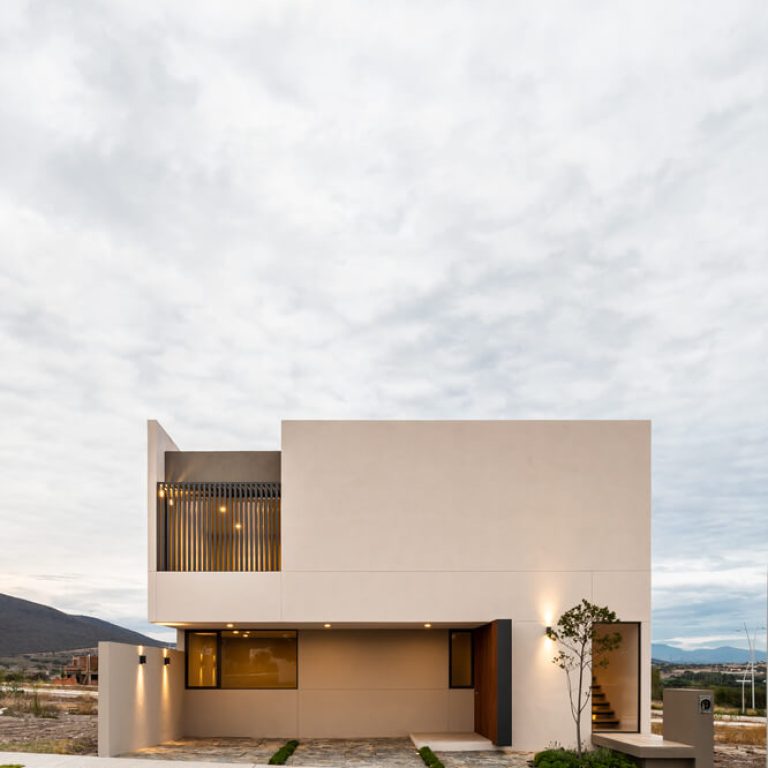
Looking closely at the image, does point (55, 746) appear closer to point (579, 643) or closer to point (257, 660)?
point (257, 660)

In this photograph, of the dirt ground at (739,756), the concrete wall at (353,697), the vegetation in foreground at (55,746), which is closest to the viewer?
the vegetation in foreground at (55,746)

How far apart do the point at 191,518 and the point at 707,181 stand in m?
12.2

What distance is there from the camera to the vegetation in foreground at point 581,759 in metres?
14.6

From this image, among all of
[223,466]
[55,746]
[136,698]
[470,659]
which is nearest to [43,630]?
[223,466]

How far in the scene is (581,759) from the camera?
14953 millimetres

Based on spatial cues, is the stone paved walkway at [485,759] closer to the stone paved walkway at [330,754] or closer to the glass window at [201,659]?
the stone paved walkway at [330,754]

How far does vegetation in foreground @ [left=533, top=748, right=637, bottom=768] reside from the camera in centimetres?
1464

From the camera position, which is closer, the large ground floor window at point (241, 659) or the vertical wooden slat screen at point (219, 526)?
the vertical wooden slat screen at point (219, 526)

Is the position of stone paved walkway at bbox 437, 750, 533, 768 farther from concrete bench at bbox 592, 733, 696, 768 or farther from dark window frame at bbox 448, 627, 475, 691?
dark window frame at bbox 448, 627, 475, 691

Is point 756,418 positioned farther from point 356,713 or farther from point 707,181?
point 356,713

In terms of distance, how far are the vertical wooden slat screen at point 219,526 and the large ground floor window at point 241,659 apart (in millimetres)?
3417

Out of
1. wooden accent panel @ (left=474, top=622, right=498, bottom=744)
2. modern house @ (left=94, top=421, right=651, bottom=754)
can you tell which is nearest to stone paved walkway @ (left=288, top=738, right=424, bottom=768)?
wooden accent panel @ (left=474, top=622, right=498, bottom=744)

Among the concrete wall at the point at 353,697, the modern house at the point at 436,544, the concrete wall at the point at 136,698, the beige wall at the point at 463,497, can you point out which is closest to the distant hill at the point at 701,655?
the concrete wall at the point at 353,697

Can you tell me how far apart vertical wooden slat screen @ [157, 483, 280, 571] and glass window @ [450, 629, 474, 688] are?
5.27 metres
